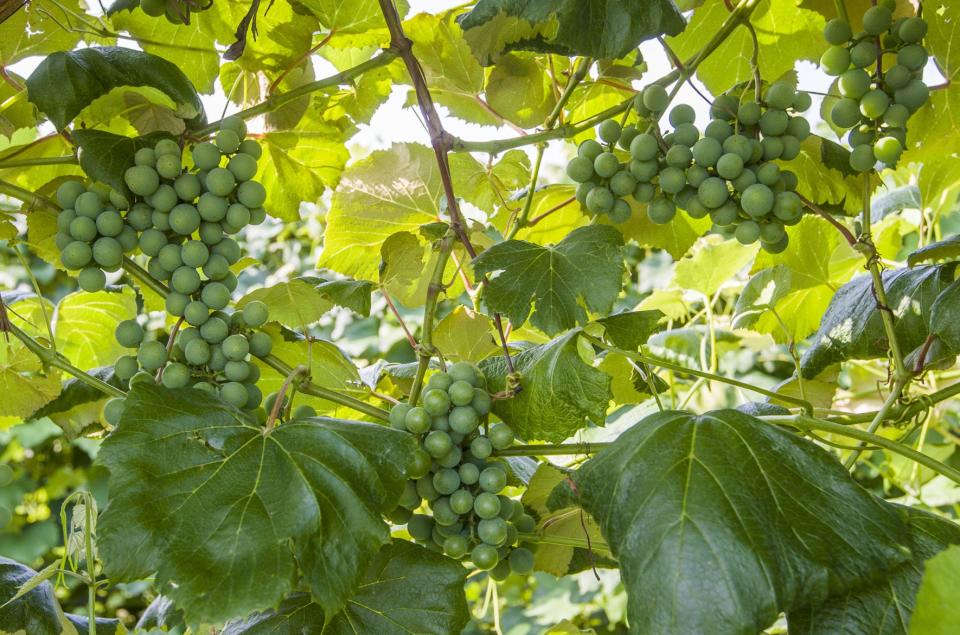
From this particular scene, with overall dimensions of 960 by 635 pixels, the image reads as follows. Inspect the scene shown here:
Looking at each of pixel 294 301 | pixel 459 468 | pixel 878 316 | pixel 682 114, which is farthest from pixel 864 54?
pixel 294 301

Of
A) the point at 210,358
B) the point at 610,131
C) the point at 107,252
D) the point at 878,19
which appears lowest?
the point at 210,358

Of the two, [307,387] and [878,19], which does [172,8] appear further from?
[878,19]

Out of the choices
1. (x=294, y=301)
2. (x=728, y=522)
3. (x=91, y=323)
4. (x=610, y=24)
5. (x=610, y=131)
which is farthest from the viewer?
(x=91, y=323)

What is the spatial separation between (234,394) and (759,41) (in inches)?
31.5

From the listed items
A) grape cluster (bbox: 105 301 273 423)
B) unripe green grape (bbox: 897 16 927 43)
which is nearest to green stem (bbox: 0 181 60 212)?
grape cluster (bbox: 105 301 273 423)

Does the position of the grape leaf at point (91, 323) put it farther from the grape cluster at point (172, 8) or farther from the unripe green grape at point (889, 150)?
the unripe green grape at point (889, 150)

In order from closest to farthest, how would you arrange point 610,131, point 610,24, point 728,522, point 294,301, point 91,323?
1. point 728,522
2. point 610,24
3. point 610,131
4. point 294,301
5. point 91,323

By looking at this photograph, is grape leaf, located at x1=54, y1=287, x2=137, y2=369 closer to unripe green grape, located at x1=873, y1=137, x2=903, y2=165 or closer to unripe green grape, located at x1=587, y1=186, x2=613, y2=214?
unripe green grape, located at x1=587, y1=186, x2=613, y2=214

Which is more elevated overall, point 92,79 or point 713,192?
point 92,79

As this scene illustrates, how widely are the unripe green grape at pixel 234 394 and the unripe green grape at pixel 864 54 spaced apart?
698 mm

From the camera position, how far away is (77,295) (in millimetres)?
1255

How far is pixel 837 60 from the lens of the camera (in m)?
0.87

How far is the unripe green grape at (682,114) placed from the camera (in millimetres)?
851

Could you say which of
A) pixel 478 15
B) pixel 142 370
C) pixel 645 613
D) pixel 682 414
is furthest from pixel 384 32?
pixel 645 613
